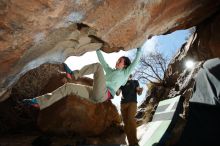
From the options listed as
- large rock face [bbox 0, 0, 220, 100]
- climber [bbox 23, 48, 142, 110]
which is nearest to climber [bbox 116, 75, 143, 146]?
climber [bbox 23, 48, 142, 110]

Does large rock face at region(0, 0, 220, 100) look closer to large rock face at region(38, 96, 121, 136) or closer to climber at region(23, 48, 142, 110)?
climber at region(23, 48, 142, 110)

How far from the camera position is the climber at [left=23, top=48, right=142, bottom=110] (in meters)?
5.22

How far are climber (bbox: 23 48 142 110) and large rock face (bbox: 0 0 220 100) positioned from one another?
41cm

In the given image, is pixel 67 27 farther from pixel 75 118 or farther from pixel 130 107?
pixel 75 118

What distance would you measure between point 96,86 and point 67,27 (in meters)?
1.51

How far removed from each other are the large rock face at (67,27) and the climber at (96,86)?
410 mm

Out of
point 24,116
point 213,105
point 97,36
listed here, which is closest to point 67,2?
point 97,36

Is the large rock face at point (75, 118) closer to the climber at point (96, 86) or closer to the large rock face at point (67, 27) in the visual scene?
the climber at point (96, 86)

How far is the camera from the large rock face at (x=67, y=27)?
3615 millimetres

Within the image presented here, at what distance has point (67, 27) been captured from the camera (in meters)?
4.38

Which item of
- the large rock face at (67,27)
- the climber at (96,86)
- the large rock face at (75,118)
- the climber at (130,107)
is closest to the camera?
the large rock face at (67,27)

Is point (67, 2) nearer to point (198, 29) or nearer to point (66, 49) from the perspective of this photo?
point (66, 49)

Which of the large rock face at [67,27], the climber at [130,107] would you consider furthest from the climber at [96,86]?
the climber at [130,107]

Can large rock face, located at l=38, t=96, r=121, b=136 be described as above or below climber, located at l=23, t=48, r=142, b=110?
below
